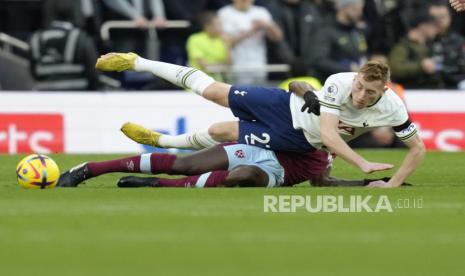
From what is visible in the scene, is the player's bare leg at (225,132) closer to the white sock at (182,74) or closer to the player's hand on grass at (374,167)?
the white sock at (182,74)

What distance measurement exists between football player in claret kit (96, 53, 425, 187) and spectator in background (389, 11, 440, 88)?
25.0ft

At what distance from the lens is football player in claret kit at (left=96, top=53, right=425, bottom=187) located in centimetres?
1116

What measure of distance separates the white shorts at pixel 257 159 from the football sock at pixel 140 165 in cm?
54

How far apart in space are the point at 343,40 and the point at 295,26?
2.83 feet

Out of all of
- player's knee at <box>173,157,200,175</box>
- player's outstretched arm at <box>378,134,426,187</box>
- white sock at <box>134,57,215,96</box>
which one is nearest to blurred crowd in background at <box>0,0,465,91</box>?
white sock at <box>134,57,215,96</box>

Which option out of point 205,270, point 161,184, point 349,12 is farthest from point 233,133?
point 349,12

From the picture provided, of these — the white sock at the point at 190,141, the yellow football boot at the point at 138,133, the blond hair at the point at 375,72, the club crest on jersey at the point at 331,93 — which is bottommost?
the white sock at the point at 190,141

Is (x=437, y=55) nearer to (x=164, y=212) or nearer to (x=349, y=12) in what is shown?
(x=349, y=12)

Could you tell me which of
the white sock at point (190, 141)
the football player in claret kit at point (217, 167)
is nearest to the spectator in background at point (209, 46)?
the white sock at point (190, 141)

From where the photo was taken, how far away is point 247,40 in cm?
1961

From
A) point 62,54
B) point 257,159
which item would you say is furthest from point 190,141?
point 62,54

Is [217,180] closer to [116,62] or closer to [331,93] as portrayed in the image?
[331,93]

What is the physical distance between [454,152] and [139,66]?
6625 mm

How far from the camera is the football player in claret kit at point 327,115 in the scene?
1116 cm
